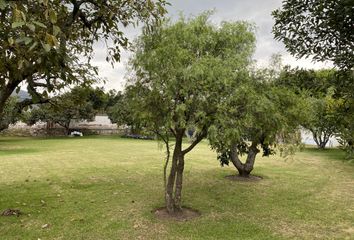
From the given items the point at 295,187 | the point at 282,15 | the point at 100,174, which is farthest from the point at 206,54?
the point at 100,174

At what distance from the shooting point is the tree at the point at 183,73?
349 inches

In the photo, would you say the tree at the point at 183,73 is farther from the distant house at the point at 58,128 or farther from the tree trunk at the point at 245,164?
the distant house at the point at 58,128

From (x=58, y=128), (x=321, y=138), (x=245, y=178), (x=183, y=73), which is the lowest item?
(x=245, y=178)

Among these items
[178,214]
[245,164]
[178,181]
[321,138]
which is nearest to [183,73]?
[178,181]

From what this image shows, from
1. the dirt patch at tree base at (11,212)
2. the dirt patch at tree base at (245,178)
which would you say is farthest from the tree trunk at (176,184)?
the dirt patch at tree base at (245,178)

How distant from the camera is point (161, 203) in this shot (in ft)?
38.3

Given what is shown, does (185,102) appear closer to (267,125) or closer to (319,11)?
(267,125)

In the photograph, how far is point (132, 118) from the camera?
10.3m

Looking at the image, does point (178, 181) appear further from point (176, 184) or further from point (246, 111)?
point (246, 111)

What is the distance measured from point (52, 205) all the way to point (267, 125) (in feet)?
25.1

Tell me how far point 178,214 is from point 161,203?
58.5 inches

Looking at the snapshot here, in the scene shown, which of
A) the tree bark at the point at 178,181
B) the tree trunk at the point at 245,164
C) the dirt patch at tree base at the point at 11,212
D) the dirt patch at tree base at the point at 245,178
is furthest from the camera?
the tree trunk at the point at 245,164

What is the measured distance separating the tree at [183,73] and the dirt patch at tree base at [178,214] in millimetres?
181

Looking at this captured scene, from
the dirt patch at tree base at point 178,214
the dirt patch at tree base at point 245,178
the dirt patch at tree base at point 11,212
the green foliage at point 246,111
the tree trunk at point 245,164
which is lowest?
the dirt patch at tree base at point 11,212
